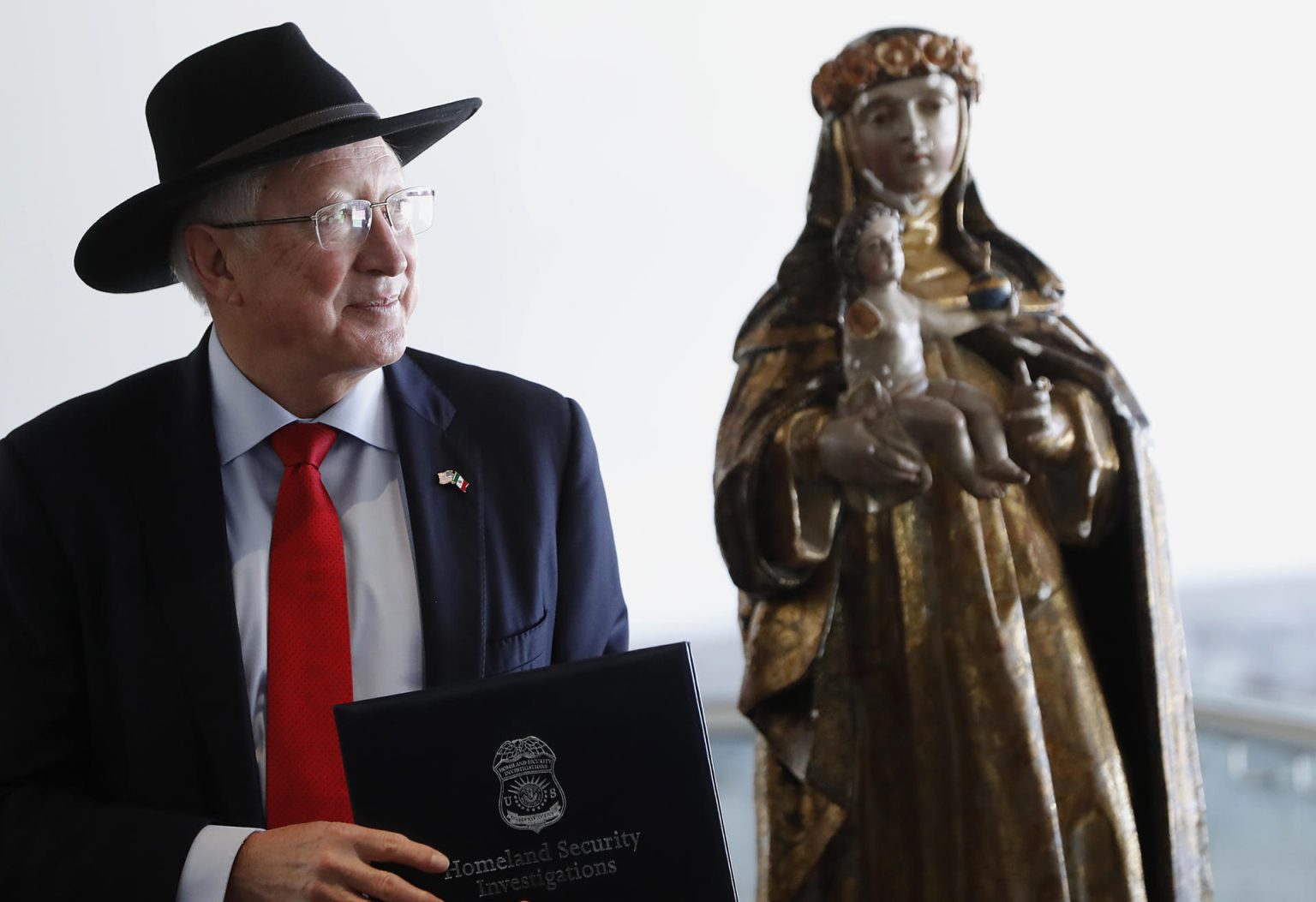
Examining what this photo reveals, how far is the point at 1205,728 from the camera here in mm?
4047

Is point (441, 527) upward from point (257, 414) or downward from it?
downward

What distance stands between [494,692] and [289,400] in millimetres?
532

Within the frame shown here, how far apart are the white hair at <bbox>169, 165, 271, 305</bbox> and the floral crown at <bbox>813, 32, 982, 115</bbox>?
76cm

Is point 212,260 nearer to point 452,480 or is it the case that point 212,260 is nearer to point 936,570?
point 452,480

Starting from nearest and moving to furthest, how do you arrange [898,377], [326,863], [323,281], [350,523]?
1. [326,863]
2. [323,281]
3. [350,523]
4. [898,377]

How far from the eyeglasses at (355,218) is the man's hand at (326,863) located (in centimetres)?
67

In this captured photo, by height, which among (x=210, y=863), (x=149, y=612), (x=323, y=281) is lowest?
(x=210, y=863)

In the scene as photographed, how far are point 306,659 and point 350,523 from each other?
0.18 meters

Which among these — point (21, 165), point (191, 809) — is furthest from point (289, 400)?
point (21, 165)

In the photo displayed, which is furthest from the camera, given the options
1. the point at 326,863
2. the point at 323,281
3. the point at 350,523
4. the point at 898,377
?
the point at 898,377

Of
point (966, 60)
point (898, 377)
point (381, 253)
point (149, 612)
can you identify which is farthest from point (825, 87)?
point (149, 612)

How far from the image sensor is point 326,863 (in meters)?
1.60

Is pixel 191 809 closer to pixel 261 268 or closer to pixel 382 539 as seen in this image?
pixel 382 539

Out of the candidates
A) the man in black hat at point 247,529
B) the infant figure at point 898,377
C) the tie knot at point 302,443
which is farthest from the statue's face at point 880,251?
the tie knot at point 302,443
